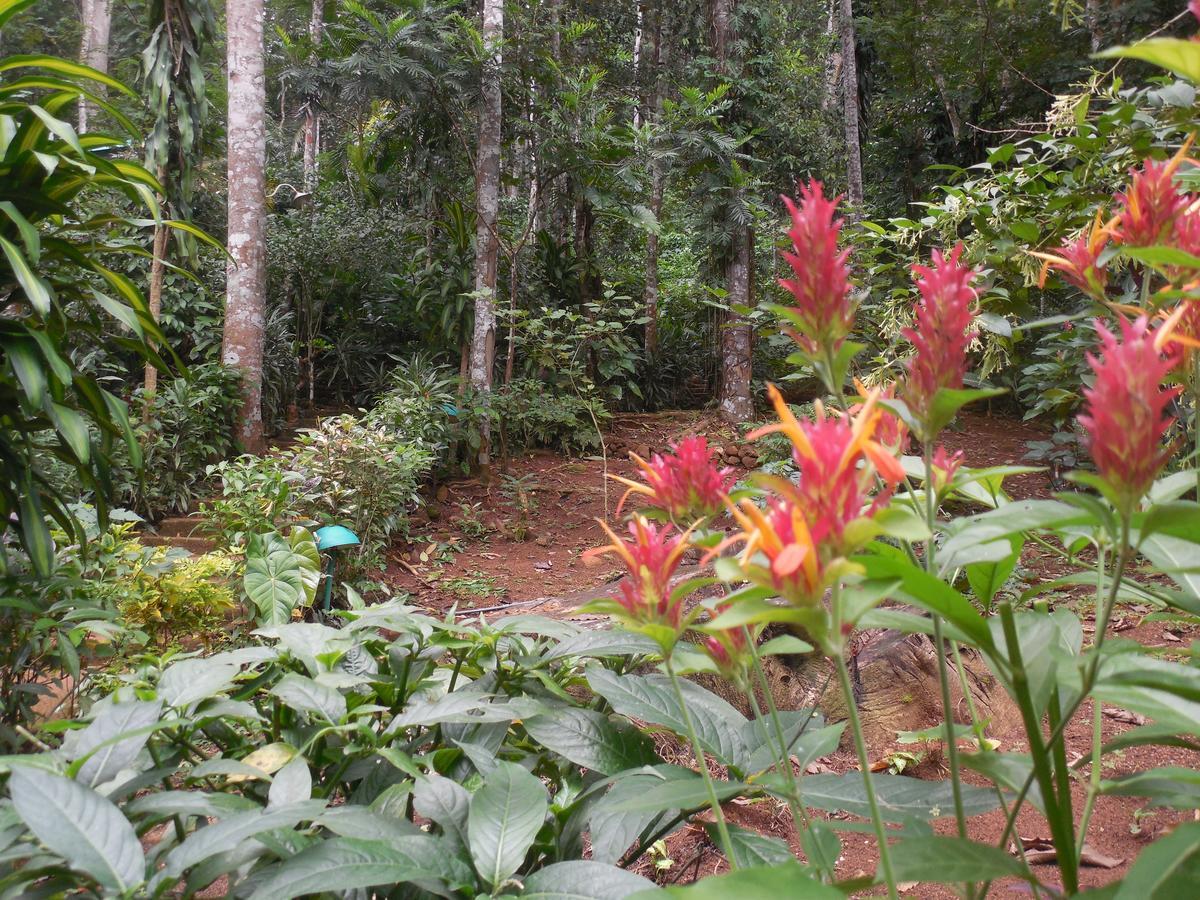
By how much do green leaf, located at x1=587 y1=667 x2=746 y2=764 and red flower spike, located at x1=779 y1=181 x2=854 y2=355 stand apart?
1.59 ft

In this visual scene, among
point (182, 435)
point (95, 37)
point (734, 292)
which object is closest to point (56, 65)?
point (182, 435)

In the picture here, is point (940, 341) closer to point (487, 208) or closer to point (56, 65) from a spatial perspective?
point (56, 65)

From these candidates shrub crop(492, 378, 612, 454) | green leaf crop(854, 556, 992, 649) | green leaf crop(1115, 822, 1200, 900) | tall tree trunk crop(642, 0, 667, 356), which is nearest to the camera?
green leaf crop(1115, 822, 1200, 900)

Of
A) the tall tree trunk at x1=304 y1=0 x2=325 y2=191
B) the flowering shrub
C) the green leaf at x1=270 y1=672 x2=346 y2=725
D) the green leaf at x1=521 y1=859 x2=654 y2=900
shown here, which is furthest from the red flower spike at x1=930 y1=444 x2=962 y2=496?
the tall tree trunk at x1=304 y1=0 x2=325 y2=191

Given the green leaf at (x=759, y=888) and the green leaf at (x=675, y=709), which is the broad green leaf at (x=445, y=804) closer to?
the green leaf at (x=675, y=709)

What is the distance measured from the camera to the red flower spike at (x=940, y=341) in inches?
21.8

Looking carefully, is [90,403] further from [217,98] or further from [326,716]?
[217,98]

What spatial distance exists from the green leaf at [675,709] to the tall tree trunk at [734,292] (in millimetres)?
6089

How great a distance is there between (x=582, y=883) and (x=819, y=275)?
0.58 meters

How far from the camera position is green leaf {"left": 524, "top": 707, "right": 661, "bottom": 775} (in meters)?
0.90

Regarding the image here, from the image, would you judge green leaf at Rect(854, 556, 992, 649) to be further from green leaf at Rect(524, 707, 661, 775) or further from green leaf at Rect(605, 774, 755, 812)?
green leaf at Rect(524, 707, 661, 775)

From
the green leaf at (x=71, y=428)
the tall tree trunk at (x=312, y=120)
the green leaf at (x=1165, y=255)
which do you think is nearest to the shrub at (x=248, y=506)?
the green leaf at (x=71, y=428)

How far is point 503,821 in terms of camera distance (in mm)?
740

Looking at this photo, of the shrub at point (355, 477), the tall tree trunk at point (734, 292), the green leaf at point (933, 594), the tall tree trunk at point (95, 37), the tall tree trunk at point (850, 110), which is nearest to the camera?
the green leaf at point (933, 594)
